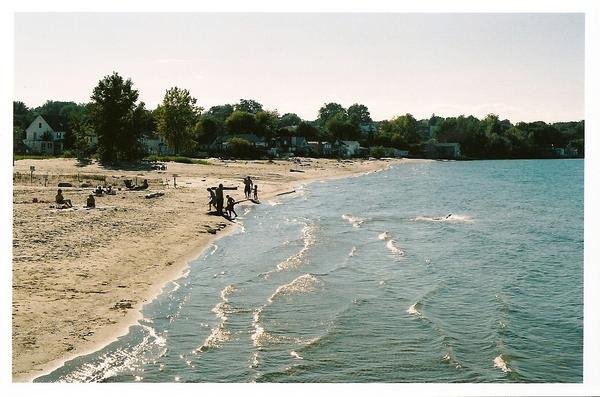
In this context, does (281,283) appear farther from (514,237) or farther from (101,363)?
(514,237)

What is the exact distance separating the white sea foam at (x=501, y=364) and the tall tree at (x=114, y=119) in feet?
126

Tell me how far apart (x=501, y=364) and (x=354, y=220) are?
18.4 metres

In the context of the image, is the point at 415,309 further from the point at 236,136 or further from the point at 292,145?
the point at 292,145

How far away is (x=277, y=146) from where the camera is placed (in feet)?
287

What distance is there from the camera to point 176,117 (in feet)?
205

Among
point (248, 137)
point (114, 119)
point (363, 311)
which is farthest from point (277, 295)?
point (248, 137)

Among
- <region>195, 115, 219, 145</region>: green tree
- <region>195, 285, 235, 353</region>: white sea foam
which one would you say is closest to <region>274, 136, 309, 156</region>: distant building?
<region>195, 115, 219, 145</region>: green tree

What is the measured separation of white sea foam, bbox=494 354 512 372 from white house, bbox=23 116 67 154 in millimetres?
51077

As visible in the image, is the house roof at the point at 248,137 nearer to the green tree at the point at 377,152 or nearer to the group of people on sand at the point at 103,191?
the green tree at the point at 377,152

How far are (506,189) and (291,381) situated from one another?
45950 millimetres

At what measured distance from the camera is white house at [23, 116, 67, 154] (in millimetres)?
55153

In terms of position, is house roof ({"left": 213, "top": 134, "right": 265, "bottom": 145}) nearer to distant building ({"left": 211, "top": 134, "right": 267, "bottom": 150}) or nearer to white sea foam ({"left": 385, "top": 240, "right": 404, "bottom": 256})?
distant building ({"left": 211, "top": 134, "right": 267, "bottom": 150})

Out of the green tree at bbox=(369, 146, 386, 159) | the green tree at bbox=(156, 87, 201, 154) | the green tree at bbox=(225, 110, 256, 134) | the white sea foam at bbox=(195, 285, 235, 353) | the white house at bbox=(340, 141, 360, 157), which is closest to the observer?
the white sea foam at bbox=(195, 285, 235, 353)

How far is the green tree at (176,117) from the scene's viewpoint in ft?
204
